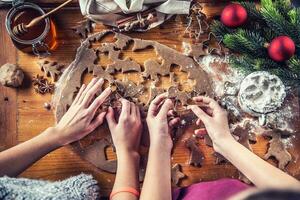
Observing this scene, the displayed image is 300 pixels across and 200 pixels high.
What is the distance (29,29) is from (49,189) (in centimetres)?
37

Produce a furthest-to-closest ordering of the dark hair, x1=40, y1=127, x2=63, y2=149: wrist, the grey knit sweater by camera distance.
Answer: x1=40, y1=127, x2=63, y2=149: wrist < the grey knit sweater < the dark hair

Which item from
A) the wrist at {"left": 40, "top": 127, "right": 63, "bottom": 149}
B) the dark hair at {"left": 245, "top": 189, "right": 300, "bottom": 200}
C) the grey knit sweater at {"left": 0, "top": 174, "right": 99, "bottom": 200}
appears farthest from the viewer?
the wrist at {"left": 40, "top": 127, "right": 63, "bottom": 149}

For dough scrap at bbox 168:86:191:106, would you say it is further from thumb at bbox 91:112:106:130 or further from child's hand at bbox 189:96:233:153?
thumb at bbox 91:112:106:130

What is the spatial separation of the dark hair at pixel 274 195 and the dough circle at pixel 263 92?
0.61 meters

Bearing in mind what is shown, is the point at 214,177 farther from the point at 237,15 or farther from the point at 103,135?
the point at 237,15

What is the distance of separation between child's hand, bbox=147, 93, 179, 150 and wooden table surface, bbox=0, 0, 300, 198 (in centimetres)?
5

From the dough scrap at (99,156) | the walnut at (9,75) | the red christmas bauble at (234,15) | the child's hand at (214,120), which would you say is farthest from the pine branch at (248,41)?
the walnut at (9,75)

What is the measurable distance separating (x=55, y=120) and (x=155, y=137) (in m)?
0.25

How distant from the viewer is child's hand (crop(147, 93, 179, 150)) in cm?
120

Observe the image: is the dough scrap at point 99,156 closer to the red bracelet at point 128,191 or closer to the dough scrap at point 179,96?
the red bracelet at point 128,191

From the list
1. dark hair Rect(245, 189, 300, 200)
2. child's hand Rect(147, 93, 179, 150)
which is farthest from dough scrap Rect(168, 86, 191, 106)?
dark hair Rect(245, 189, 300, 200)

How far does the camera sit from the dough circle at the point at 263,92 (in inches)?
46.9

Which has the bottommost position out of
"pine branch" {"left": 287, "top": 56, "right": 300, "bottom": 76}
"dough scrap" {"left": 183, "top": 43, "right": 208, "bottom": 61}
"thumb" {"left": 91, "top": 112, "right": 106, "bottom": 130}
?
"thumb" {"left": 91, "top": 112, "right": 106, "bottom": 130}

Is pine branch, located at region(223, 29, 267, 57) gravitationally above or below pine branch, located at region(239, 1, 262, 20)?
below
